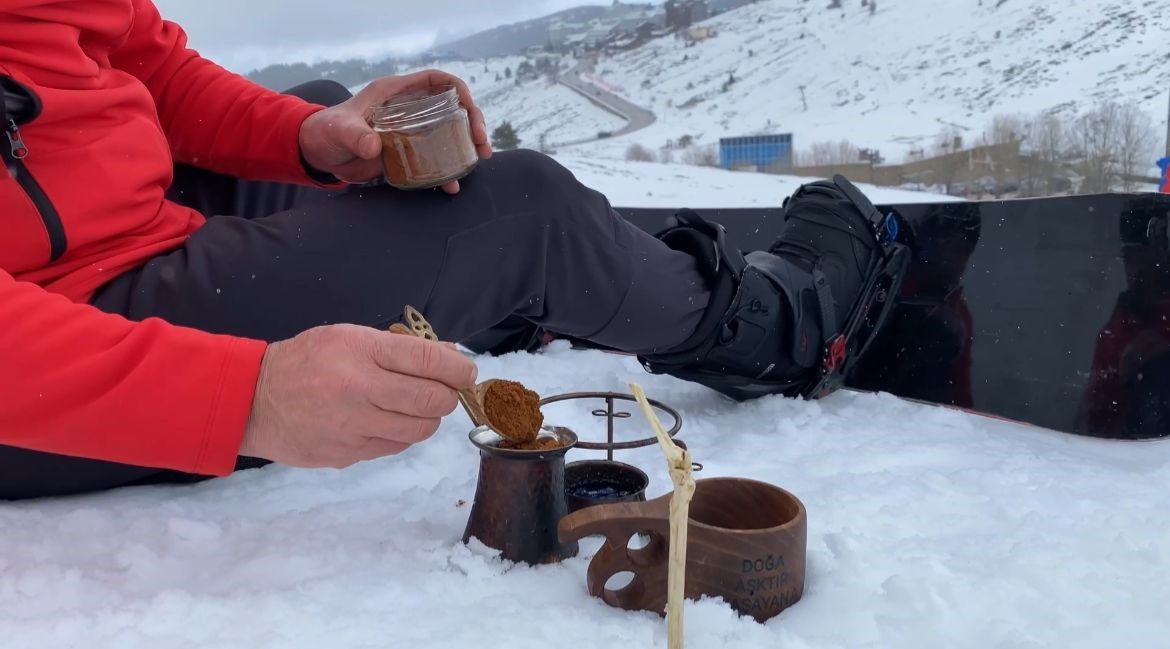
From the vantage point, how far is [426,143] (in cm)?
83

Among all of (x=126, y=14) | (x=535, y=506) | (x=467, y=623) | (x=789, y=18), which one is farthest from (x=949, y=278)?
(x=789, y=18)

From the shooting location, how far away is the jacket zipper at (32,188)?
66cm

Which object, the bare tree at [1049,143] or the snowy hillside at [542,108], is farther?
the snowy hillside at [542,108]

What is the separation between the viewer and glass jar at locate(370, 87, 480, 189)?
2.71ft

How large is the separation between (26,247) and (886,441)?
104 centimetres

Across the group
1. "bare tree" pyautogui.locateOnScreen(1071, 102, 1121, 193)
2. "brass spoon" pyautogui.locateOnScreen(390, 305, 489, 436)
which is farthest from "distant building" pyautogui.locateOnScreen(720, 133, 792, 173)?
"brass spoon" pyautogui.locateOnScreen(390, 305, 489, 436)

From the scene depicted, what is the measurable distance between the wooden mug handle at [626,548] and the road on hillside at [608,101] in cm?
1181

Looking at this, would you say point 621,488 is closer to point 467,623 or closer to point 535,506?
point 535,506

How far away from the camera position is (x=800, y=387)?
51.6 inches

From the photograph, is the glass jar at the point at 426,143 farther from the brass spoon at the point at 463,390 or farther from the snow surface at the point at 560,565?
the snow surface at the point at 560,565

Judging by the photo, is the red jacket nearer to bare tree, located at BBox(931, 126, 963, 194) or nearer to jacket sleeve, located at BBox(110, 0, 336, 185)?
jacket sleeve, located at BBox(110, 0, 336, 185)

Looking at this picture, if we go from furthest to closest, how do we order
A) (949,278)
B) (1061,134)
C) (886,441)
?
(1061,134) < (949,278) < (886,441)

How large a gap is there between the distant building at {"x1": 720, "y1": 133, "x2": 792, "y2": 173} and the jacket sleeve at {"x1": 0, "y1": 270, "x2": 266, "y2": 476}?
563cm

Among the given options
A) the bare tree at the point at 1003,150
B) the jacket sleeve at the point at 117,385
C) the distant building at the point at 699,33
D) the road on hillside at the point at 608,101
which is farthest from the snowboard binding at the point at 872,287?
the distant building at the point at 699,33
